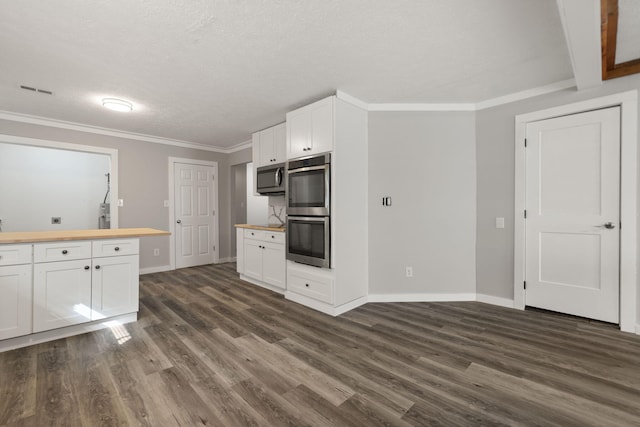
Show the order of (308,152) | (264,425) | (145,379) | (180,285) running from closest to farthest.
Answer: (264,425) → (145,379) → (308,152) → (180,285)

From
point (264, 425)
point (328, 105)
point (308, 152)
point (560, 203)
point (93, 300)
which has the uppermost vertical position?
point (328, 105)

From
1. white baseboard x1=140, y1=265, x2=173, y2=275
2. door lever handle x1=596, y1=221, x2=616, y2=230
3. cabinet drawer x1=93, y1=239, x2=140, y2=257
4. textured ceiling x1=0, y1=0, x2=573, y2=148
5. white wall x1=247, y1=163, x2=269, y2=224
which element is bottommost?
white baseboard x1=140, y1=265, x2=173, y2=275

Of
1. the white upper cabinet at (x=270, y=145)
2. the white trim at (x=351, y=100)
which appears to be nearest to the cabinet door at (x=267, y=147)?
the white upper cabinet at (x=270, y=145)

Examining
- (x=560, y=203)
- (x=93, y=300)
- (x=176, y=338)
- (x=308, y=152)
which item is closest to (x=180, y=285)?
(x=93, y=300)

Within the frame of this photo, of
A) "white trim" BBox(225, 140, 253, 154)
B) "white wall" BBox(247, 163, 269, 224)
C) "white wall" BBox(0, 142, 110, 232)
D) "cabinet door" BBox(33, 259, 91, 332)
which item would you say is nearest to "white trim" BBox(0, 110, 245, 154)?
"white trim" BBox(225, 140, 253, 154)

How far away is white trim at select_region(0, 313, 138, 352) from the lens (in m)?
2.28

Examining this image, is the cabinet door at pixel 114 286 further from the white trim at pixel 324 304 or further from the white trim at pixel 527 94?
the white trim at pixel 527 94

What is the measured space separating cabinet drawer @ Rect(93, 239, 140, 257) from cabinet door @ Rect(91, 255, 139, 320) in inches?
1.9

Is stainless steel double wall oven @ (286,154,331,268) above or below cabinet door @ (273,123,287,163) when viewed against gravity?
below

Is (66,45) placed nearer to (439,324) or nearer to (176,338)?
(176,338)

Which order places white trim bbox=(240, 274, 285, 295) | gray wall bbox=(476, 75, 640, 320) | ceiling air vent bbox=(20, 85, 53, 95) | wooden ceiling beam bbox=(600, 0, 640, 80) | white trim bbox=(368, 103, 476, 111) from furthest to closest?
white trim bbox=(240, 274, 285, 295), white trim bbox=(368, 103, 476, 111), gray wall bbox=(476, 75, 640, 320), ceiling air vent bbox=(20, 85, 53, 95), wooden ceiling beam bbox=(600, 0, 640, 80)

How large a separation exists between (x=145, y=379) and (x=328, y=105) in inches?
112

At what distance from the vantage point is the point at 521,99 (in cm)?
310

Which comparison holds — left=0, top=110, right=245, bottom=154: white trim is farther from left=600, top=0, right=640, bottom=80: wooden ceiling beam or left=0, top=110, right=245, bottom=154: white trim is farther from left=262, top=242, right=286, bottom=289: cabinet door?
left=600, top=0, right=640, bottom=80: wooden ceiling beam
